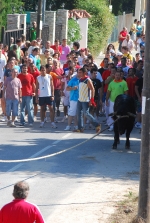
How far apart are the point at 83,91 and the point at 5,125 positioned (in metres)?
2.68

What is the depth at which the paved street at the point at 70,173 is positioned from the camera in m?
10.5

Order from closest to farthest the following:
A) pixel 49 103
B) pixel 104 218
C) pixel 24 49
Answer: pixel 104 218 → pixel 49 103 → pixel 24 49

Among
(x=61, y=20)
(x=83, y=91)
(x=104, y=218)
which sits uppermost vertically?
(x=61, y=20)

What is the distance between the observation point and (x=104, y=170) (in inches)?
523

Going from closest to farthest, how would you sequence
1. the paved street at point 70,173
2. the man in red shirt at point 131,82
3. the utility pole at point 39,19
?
the paved street at point 70,173, the man in red shirt at point 131,82, the utility pole at point 39,19

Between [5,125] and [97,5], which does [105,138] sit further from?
[97,5]

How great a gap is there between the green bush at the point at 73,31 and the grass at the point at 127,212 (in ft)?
86.1

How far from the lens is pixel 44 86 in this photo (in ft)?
60.8

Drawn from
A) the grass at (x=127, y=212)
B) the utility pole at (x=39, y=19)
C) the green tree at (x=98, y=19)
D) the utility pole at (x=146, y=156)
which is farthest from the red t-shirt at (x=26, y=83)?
the green tree at (x=98, y=19)

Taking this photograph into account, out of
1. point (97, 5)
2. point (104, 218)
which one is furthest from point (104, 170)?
point (97, 5)

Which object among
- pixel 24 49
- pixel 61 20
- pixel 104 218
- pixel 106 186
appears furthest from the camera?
pixel 61 20

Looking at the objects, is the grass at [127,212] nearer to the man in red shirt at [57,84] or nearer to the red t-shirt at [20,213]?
the red t-shirt at [20,213]

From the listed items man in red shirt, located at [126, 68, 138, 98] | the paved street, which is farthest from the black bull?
man in red shirt, located at [126, 68, 138, 98]

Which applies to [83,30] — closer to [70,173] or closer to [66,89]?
[66,89]
